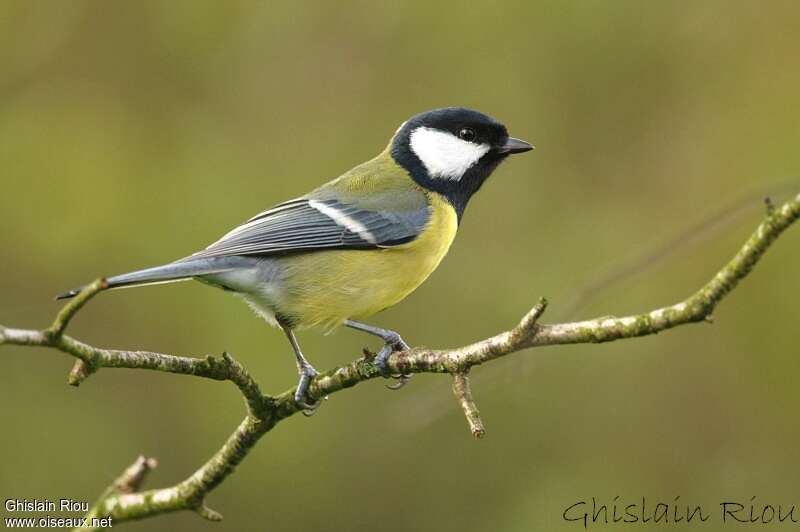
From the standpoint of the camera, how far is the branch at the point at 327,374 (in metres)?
1.72

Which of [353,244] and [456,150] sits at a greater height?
[456,150]

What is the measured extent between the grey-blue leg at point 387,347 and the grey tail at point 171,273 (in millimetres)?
518

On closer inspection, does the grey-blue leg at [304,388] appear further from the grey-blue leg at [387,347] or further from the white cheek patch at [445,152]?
the white cheek patch at [445,152]

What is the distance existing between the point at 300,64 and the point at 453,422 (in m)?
2.32

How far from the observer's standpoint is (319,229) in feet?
11.3

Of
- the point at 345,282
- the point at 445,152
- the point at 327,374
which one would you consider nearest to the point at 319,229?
the point at 345,282

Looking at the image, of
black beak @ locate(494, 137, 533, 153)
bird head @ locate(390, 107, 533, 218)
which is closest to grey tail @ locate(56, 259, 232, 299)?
bird head @ locate(390, 107, 533, 218)

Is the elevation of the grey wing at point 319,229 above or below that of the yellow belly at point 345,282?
above

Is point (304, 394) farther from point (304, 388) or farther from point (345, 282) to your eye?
point (345, 282)

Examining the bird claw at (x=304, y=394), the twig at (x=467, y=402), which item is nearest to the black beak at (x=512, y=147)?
the bird claw at (x=304, y=394)

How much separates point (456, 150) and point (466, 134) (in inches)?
3.0

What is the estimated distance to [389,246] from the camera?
340cm

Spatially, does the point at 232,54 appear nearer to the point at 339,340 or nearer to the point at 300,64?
the point at 300,64

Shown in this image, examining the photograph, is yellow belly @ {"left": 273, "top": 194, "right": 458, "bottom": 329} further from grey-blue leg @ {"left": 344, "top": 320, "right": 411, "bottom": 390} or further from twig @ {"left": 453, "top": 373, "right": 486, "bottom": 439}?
twig @ {"left": 453, "top": 373, "right": 486, "bottom": 439}
